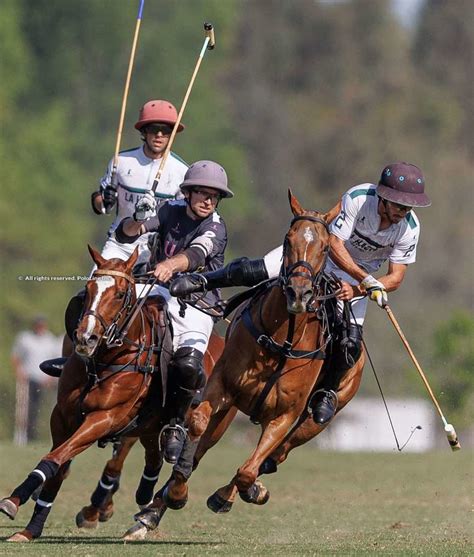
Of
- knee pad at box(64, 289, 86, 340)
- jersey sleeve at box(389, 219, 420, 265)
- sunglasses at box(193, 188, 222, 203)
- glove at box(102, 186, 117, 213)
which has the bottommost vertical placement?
knee pad at box(64, 289, 86, 340)

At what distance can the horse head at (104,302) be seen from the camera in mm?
10250

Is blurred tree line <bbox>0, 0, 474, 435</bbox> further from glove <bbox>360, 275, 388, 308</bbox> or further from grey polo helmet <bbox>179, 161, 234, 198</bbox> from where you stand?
glove <bbox>360, 275, 388, 308</bbox>

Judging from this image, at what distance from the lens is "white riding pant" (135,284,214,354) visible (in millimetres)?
11523

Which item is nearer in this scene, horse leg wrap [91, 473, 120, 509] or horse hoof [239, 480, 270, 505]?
horse hoof [239, 480, 270, 505]

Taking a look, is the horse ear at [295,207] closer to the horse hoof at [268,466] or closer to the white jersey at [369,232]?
the white jersey at [369,232]

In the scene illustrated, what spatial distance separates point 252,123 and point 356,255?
4992 cm

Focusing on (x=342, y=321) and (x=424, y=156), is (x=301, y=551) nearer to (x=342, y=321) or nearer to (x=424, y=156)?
(x=342, y=321)

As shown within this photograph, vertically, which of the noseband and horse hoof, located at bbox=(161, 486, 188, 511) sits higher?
the noseband

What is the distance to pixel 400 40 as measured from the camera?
82250 millimetres

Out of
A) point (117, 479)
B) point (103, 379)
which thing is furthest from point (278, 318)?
point (117, 479)

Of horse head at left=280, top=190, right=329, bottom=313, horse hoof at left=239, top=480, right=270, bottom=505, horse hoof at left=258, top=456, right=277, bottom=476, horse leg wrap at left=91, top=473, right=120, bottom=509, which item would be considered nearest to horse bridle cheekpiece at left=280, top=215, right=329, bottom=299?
horse head at left=280, top=190, right=329, bottom=313

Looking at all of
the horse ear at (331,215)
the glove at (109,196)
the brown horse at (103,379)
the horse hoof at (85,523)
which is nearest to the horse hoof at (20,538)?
the brown horse at (103,379)

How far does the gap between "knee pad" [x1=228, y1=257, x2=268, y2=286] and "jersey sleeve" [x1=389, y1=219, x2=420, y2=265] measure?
1119 mm

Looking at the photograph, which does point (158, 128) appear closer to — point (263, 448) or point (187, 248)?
point (187, 248)
